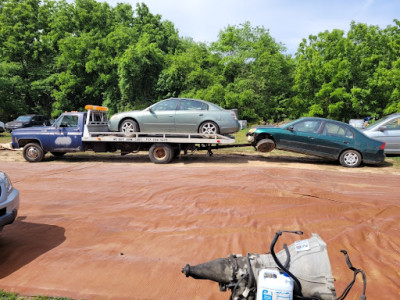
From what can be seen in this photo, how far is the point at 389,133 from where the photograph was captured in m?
11.9

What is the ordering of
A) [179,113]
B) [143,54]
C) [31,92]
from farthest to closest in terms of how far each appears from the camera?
[31,92], [143,54], [179,113]

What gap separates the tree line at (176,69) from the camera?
28.6 meters

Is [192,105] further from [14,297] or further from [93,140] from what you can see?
[14,297]

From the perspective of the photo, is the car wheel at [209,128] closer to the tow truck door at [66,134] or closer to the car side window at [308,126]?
the car side window at [308,126]

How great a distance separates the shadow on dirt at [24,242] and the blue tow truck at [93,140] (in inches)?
247

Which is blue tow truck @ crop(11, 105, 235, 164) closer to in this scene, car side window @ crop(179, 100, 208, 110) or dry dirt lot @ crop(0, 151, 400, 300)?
car side window @ crop(179, 100, 208, 110)

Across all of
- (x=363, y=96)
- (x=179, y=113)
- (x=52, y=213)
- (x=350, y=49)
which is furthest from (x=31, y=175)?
(x=350, y=49)

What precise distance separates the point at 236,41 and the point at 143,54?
11439 millimetres

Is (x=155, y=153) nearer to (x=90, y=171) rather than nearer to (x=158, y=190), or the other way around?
(x=90, y=171)

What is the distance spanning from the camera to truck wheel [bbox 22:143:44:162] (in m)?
11.4

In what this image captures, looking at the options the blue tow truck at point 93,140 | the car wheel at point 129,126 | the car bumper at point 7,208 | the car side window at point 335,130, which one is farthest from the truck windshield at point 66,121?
the car side window at point 335,130

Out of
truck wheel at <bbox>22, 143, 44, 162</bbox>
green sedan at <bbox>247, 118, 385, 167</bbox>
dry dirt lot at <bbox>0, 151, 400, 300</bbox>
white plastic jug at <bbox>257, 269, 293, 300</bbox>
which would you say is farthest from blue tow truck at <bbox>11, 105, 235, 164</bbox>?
white plastic jug at <bbox>257, 269, 293, 300</bbox>

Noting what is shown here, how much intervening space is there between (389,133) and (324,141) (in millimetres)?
3519

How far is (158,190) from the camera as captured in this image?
6.21 meters
